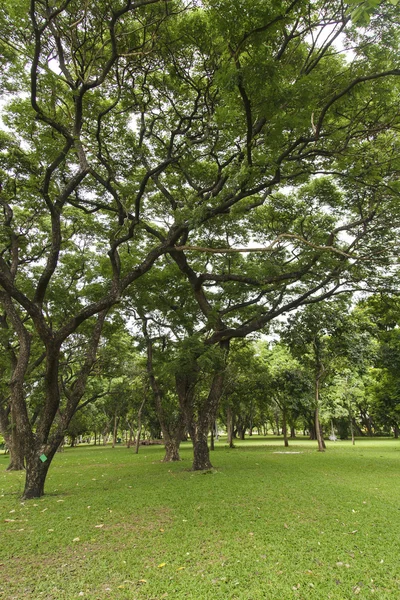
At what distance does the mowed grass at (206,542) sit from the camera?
346 centimetres

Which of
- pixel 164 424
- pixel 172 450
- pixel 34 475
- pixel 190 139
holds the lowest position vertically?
pixel 172 450

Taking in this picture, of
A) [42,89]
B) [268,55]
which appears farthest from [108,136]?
[268,55]

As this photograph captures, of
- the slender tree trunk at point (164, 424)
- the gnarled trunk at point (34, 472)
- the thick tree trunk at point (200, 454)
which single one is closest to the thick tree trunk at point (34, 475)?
the gnarled trunk at point (34, 472)

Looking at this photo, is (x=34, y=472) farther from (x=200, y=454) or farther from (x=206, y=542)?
(x=200, y=454)

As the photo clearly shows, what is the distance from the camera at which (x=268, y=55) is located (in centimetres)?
537

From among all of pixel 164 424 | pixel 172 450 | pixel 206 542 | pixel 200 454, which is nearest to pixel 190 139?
pixel 206 542

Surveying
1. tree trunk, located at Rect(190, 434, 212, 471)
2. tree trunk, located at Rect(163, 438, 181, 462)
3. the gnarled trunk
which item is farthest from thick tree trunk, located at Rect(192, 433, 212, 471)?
the gnarled trunk

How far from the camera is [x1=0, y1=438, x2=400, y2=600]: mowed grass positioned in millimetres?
3457

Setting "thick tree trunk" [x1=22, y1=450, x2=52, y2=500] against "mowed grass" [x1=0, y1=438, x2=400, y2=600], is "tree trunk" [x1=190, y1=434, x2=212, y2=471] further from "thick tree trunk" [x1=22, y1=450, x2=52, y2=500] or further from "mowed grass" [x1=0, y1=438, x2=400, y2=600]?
"thick tree trunk" [x1=22, y1=450, x2=52, y2=500]

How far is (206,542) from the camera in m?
4.61

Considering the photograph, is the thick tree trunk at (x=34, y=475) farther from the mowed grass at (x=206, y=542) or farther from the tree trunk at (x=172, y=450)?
the tree trunk at (x=172, y=450)

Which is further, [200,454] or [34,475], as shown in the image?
[200,454]

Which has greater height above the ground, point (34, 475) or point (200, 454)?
point (34, 475)

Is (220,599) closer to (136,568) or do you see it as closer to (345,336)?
(136,568)
